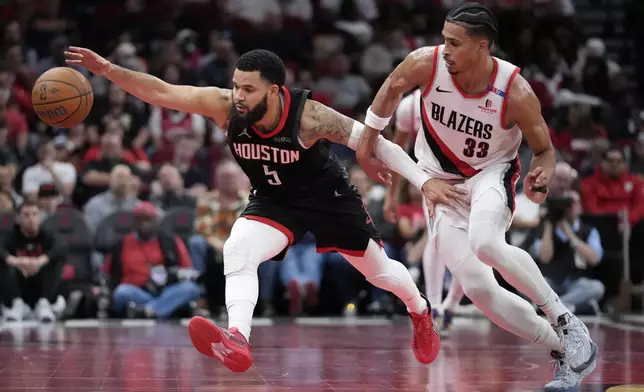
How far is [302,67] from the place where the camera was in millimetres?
16625

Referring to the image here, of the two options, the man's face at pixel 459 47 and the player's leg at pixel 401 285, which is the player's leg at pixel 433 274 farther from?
the man's face at pixel 459 47

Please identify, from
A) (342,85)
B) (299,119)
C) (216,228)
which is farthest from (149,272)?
(299,119)

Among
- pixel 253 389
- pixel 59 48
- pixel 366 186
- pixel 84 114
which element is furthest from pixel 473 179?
pixel 59 48

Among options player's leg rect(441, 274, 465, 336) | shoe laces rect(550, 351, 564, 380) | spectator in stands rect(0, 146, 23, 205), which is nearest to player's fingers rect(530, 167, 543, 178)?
shoe laces rect(550, 351, 564, 380)

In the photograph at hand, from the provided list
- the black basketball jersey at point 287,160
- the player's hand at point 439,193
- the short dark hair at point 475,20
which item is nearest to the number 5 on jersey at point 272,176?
the black basketball jersey at point 287,160

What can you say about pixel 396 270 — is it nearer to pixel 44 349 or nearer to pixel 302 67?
pixel 44 349

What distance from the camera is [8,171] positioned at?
40.1 ft

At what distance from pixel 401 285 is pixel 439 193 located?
934 mm

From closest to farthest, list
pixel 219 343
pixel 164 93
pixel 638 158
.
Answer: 1. pixel 219 343
2. pixel 164 93
3. pixel 638 158

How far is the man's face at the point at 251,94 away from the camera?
6008mm

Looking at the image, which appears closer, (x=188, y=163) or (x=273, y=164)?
(x=273, y=164)

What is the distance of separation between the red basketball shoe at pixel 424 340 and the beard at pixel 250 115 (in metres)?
1.82

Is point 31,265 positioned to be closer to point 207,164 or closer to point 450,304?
point 207,164

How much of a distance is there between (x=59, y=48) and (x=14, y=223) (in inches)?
178
